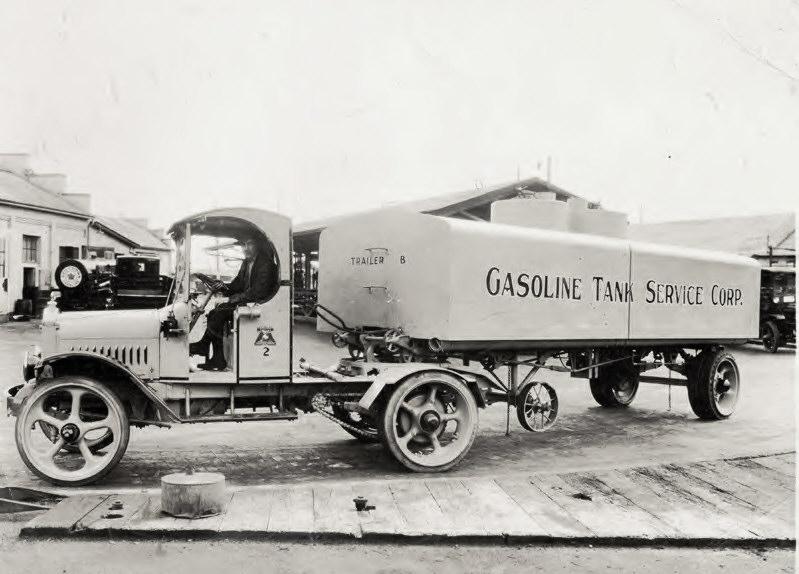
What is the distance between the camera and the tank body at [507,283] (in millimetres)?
7359

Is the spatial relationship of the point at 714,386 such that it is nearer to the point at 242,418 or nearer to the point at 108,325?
the point at 242,418

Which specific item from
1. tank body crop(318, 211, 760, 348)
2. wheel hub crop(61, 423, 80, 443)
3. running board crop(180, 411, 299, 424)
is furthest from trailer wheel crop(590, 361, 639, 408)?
wheel hub crop(61, 423, 80, 443)

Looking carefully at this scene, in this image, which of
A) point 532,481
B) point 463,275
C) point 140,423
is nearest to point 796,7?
point 463,275

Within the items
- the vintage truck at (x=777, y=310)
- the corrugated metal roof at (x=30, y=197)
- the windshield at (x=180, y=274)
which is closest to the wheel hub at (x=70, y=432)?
the windshield at (x=180, y=274)

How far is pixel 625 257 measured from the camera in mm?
8711

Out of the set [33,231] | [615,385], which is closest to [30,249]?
[33,231]

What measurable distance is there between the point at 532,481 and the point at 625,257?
124 inches

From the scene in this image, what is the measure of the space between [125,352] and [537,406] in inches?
161

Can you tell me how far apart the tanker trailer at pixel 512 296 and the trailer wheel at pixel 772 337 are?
46.7ft

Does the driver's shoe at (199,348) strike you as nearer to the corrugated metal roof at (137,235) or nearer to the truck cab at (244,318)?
the truck cab at (244,318)

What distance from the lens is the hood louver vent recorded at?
6.61 meters

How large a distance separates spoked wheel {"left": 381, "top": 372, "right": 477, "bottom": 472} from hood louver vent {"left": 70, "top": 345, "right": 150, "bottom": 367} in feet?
6.89

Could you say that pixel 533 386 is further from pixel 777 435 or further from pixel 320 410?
pixel 777 435

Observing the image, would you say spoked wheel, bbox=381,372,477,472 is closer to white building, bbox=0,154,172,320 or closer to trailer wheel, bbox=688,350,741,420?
trailer wheel, bbox=688,350,741,420
